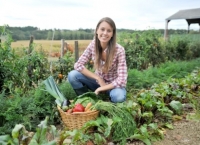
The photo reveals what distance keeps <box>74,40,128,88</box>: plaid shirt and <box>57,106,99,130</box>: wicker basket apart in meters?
0.61

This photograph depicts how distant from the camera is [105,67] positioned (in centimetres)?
320

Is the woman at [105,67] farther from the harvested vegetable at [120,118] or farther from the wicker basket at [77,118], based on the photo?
the wicker basket at [77,118]

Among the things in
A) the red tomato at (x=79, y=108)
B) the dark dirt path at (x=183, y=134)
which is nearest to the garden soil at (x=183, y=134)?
the dark dirt path at (x=183, y=134)

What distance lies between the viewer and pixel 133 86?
15.0 ft

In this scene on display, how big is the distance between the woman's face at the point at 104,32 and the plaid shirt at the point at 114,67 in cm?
21

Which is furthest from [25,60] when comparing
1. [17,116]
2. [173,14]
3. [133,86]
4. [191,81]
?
[173,14]

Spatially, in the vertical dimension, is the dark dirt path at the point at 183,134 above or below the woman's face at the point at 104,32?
below

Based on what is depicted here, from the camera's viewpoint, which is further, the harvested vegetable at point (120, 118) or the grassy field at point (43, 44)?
the grassy field at point (43, 44)

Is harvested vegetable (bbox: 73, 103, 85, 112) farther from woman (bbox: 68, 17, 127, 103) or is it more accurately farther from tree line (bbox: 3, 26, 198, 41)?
tree line (bbox: 3, 26, 198, 41)

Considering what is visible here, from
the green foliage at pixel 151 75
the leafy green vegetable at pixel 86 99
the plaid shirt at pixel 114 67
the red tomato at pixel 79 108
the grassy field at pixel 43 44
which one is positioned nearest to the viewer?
the red tomato at pixel 79 108

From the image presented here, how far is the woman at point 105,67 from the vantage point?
10.00ft

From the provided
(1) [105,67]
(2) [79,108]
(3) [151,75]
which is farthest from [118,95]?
(3) [151,75]

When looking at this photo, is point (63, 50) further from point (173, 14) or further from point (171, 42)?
point (173, 14)

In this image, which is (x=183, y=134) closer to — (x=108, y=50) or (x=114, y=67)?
(x=114, y=67)
